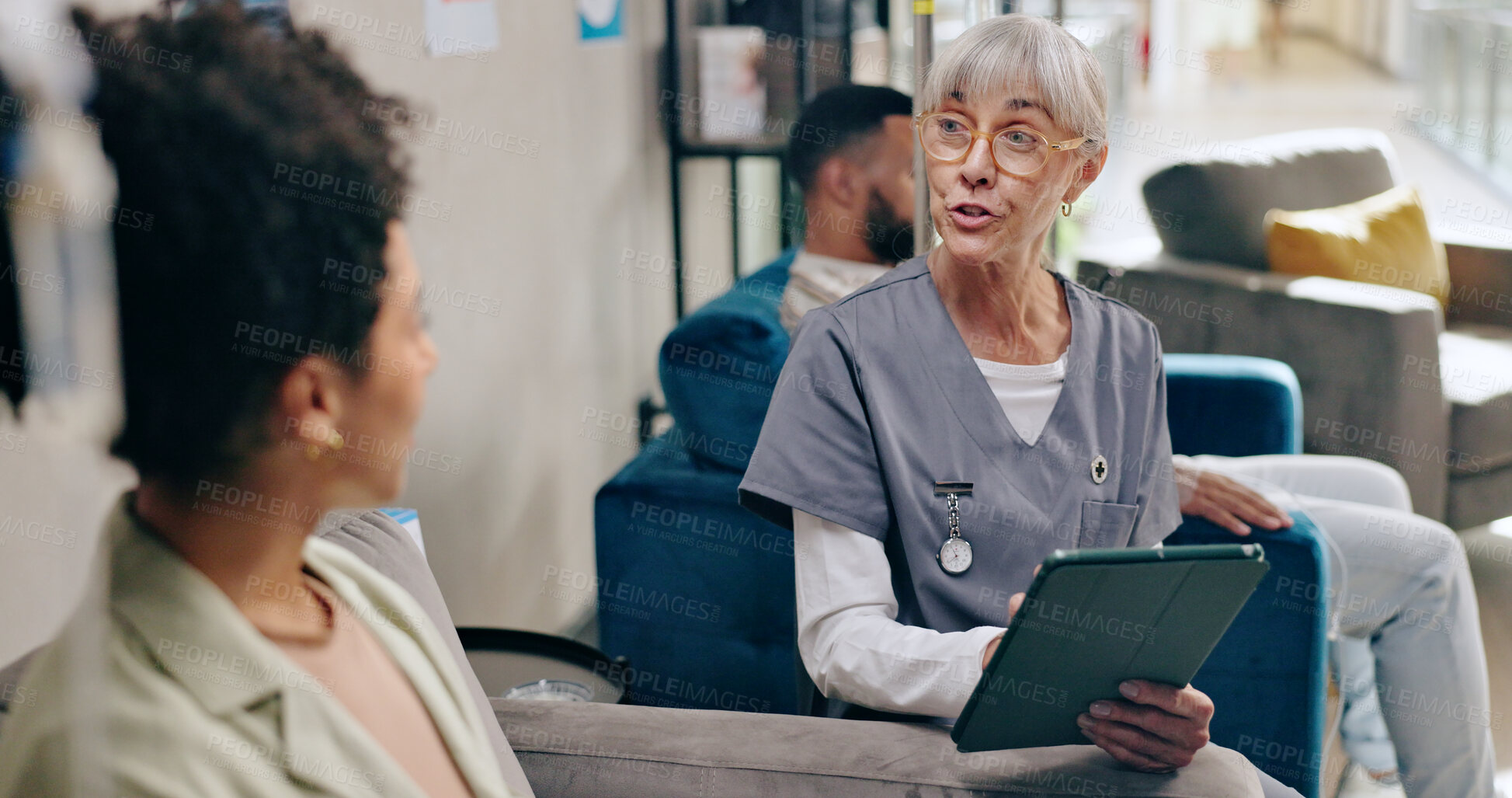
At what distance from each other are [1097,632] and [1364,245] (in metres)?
2.44

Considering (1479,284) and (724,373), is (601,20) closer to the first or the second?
(724,373)

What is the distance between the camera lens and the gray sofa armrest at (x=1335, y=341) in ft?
8.59

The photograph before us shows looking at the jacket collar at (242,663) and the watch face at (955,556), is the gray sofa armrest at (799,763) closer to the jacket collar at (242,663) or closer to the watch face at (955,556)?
the watch face at (955,556)

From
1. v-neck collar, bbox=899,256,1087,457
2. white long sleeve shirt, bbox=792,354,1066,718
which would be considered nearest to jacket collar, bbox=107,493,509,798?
white long sleeve shirt, bbox=792,354,1066,718

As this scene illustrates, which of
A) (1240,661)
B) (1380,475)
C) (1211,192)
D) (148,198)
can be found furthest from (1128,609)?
(1211,192)

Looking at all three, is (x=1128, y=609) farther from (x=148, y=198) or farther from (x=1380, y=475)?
(x=1380, y=475)

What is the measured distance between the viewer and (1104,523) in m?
1.21

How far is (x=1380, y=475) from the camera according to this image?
6.44 feet

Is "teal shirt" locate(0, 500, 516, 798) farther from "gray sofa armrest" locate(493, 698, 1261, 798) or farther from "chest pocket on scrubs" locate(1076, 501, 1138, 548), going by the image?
"chest pocket on scrubs" locate(1076, 501, 1138, 548)

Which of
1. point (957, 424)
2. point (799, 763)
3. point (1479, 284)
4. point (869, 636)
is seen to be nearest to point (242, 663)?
point (799, 763)

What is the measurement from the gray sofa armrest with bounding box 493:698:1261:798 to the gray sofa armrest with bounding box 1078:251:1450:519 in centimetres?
175

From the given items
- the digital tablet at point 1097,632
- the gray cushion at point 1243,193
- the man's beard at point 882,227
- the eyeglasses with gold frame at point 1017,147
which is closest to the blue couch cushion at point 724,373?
the man's beard at point 882,227

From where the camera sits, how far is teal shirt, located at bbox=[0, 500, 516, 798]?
20.3 inches

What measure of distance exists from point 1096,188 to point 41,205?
687cm
